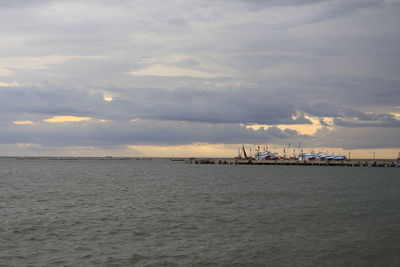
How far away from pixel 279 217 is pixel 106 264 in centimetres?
1729

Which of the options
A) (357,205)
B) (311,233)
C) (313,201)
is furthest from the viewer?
(313,201)

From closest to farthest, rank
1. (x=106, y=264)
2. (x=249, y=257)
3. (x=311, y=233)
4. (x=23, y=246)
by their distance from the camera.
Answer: (x=106, y=264), (x=249, y=257), (x=23, y=246), (x=311, y=233)

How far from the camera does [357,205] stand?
41875mm

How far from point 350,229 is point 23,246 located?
2046 cm

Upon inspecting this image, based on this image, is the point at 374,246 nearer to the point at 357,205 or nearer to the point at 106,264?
the point at 106,264

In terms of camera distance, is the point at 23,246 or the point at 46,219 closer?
the point at 23,246

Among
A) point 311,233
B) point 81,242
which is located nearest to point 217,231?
point 311,233

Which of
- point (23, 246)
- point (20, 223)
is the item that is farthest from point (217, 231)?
point (20, 223)

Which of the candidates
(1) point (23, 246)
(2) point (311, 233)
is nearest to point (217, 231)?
(2) point (311, 233)

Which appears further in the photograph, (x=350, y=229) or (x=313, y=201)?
(x=313, y=201)

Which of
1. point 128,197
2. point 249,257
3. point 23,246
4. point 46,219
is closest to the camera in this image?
point 249,257

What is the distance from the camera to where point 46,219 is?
31.0 meters

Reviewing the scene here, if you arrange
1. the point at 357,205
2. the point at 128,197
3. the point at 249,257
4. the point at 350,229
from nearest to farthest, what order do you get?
the point at 249,257 → the point at 350,229 → the point at 357,205 → the point at 128,197

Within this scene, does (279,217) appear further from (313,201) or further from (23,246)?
(23,246)
